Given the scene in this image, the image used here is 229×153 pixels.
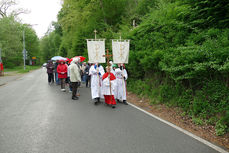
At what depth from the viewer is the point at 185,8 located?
659 cm

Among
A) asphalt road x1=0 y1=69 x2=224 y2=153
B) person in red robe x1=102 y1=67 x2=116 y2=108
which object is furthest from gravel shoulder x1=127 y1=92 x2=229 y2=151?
person in red robe x1=102 y1=67 x2=116 y2=108

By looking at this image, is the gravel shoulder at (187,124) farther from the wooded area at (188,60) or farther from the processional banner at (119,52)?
the processional banner at (119,52)

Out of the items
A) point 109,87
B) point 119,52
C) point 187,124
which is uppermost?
point 119,52

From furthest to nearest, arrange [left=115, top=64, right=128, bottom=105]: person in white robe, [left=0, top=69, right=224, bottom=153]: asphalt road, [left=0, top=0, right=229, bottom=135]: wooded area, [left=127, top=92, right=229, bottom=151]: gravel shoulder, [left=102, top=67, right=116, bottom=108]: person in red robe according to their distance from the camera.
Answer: [left=115, top=64, right=128, bottom=105]: person in white robe → [left=102, top=67, right=116, bottom=108]: person in red robe → [left=0, top=0, right=229, bottom=135]: wooded area → [left=127, top=92, right=229, bottom=151]: gravel shoulder → [left=0, top=69, right=224, bottom=153]: asphalt road

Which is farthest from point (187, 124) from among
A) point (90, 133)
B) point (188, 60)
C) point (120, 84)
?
point (120, 84)

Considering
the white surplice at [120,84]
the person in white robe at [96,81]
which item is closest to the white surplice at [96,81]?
the person in white robe at [96,81]

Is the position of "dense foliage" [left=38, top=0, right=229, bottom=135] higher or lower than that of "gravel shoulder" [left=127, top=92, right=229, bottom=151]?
higher

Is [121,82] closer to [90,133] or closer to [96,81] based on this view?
[96,81]

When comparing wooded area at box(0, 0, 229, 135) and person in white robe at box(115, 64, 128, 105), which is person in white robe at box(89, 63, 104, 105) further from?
wooded area at box(0, 0, 229, 135)

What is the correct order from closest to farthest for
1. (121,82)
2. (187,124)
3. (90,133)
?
(90,133) → (187,124) → (121,82)

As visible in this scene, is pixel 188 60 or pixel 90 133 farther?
pixel 188 60

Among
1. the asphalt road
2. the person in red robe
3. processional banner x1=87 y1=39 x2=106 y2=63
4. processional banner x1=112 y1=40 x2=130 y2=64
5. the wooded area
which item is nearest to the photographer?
the asphalt road

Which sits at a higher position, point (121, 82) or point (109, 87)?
point (121, 82)

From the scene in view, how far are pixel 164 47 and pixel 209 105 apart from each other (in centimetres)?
337
